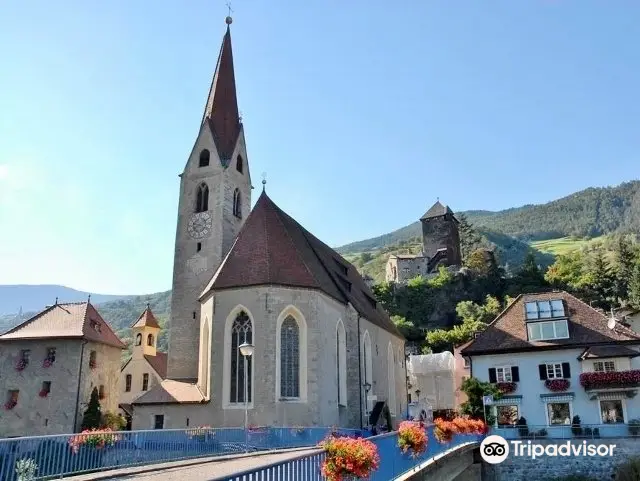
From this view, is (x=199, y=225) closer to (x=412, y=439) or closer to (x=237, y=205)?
(x=237, y=205)

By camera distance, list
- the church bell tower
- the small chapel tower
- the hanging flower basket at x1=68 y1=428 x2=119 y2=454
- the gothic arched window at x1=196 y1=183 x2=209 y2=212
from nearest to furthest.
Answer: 1. the hanging flower basket at x1=68 y1=428 x2=119 y2=454
2. the church bell tower
3. the gothic arched window at x1=196 y1=183 x2=209 y2=212
4. the small chapel tower

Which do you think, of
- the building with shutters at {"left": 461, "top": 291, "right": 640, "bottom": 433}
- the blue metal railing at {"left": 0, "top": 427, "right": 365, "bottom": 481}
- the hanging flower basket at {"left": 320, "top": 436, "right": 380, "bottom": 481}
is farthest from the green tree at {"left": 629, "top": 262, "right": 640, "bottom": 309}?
the hanging flower basket at {"left": 320, "top": 436, "right": 380, "bottom": 481}

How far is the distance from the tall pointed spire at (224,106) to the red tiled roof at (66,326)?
12.4 metres

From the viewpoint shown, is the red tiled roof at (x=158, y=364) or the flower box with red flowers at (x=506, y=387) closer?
the flower box with red flowers at (x=506, y=387)

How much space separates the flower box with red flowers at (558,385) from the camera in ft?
92.6

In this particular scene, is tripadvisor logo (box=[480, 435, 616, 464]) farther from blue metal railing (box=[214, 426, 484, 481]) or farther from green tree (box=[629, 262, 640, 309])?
green tree (box=[629, 262, 640, 309])

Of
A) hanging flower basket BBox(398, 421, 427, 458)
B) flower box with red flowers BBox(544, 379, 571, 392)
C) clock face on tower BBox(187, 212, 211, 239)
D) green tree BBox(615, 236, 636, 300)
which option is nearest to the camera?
hanging flower basket BBox(398, 421, 427, 458)

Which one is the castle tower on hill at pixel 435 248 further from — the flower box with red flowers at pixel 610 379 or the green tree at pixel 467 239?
the flower box with red flowers at pixel 610 379

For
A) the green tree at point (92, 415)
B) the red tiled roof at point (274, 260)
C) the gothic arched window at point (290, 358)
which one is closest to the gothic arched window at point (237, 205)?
the red tiled roof at point (274, 260)

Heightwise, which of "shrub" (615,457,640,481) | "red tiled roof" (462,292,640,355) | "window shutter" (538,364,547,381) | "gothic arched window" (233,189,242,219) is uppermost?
"gothic arched window" (233,189,242,219)

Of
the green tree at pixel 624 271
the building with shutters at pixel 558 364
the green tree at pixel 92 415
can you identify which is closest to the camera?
the building with shutters at pixel 558 364

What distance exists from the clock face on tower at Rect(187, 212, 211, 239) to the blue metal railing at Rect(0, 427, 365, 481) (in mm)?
14588

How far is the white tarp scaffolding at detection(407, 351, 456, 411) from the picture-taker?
175 feet

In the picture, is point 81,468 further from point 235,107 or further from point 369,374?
point 235,107
